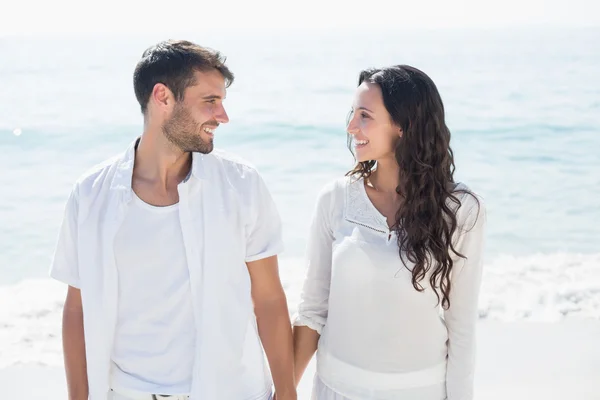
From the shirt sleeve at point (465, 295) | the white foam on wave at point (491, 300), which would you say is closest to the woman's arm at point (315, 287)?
the shirt sleeve at point (465, 295)

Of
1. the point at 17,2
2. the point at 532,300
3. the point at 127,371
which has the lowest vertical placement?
the point at 532,300

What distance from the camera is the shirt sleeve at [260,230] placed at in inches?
96.9

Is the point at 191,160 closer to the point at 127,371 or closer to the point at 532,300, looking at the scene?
the point at 127,371

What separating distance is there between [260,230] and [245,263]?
11cm

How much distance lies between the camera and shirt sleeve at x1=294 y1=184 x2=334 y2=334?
107 inches

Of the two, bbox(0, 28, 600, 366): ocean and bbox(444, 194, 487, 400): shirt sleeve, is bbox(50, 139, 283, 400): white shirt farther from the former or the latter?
bbox(0, 28, 600, 366): ocean

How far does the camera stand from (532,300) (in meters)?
6.72

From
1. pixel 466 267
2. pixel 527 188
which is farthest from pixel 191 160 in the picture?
pixel 527 188

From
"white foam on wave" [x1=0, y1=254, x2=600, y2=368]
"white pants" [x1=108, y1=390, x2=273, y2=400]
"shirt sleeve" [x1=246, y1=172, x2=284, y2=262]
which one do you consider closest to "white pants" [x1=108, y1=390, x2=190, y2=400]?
"white pants" [x1=108, y1=390, x2=273, y2=400]

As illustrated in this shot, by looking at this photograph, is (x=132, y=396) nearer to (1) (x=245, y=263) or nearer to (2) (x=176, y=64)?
(1) (x=245, y=263)

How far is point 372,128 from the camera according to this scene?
105 inches

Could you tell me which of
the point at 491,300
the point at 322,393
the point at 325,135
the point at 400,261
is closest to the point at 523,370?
the point at 491,300

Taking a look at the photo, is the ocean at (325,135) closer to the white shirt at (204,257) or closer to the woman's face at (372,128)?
the white shirt at (204,257)

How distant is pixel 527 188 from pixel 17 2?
1475 cm
